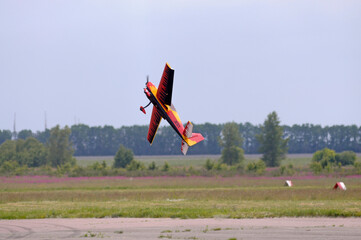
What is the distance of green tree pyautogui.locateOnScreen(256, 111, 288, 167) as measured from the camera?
282 feet

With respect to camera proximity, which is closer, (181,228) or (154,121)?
(181,228)

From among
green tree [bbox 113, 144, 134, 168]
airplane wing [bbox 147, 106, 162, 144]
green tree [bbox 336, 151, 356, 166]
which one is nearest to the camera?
airplane wing [bbox 147, 106, 162, 144]

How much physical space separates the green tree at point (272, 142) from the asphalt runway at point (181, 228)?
60.6 metres

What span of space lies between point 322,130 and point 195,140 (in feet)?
436

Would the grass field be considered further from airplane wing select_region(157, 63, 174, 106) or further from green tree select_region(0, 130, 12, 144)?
green tree select_region(0, 130, 12, 144)

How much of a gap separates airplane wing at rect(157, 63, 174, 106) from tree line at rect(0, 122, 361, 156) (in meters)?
122

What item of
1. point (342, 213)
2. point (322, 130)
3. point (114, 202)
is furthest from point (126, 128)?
point (342, 213)

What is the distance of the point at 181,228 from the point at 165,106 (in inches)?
295

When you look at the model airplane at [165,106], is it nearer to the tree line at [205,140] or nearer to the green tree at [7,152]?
the green tree at [7,152]

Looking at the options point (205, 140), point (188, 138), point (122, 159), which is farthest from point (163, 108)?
point (205, 140)

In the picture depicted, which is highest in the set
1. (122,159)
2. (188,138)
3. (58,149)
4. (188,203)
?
(58,149)

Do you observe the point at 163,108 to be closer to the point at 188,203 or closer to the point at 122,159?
the point at 188,203

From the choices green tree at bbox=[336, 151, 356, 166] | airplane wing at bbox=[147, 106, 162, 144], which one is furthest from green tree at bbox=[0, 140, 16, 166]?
airplane wing at bbox=[147, 106, 162, 144]

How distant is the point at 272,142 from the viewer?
3418 inches
